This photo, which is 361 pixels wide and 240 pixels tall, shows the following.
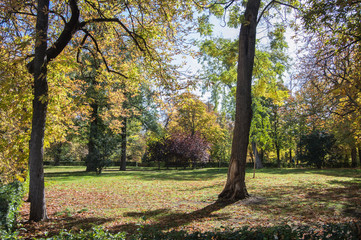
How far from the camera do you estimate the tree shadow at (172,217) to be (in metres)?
5.55

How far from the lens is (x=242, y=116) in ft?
27.8

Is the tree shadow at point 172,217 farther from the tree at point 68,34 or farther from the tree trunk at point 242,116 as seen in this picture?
the tree at point 68,34

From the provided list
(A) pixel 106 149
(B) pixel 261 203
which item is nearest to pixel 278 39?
(B) pixel 261 203

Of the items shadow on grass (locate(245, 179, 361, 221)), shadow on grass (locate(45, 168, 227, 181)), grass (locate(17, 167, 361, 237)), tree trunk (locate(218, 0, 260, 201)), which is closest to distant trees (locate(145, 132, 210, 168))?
shadow on grass (locate(45, 168, 227, 181))

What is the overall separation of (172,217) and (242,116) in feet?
13.6

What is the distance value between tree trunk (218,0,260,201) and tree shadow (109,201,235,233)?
75 cm

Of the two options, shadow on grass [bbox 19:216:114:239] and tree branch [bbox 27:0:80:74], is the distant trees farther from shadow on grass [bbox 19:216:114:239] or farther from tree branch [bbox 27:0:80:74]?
tree branch [bbox 27:0:80:74]

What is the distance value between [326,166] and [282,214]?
28975 mm

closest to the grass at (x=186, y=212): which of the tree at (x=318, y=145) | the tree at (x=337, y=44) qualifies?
the tree at (x=337, y=44)

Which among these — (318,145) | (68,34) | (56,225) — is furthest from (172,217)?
(318,145)

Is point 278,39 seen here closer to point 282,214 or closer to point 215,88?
point 215,88

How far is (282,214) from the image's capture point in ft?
20.9

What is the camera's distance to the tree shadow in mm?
5552

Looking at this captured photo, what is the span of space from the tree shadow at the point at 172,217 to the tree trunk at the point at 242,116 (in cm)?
75
